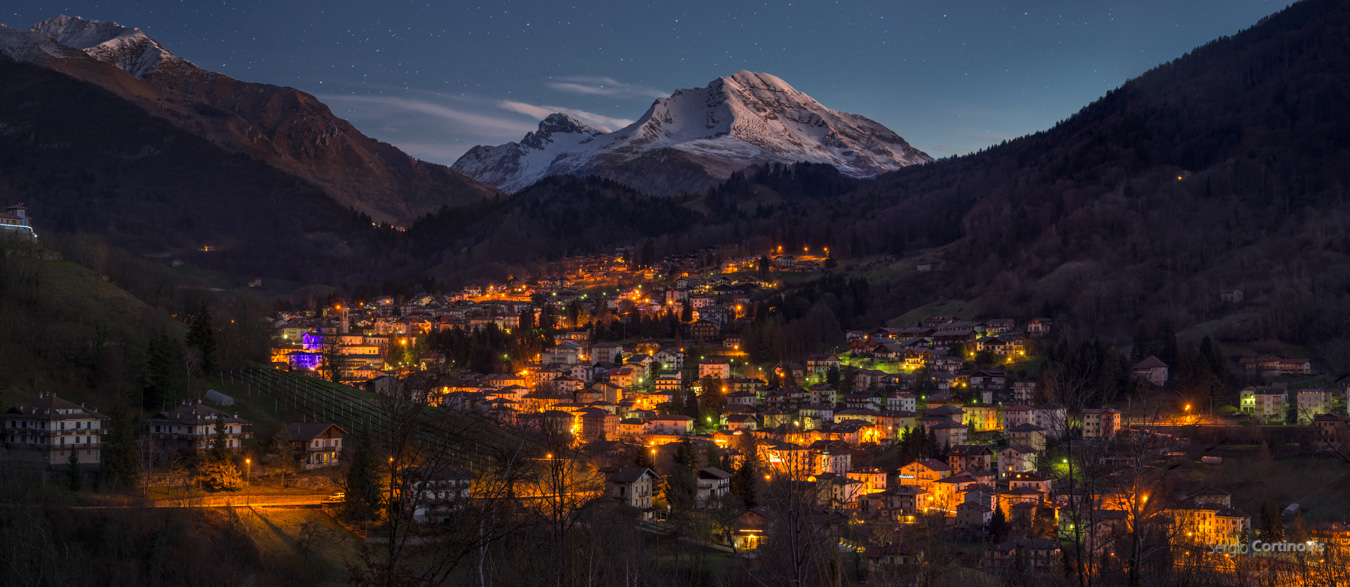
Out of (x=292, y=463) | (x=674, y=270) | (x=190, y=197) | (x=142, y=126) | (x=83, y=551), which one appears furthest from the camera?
(x=142, y=126)

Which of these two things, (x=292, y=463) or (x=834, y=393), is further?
(x=834, y=393)

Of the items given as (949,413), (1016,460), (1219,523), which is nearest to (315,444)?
(1219,523)

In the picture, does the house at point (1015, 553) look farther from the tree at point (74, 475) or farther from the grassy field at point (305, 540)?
the tree at point (74, 475)

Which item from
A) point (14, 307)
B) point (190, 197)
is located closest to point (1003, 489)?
point (14, 307)

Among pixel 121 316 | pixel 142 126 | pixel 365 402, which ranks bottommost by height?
pixel 365 402

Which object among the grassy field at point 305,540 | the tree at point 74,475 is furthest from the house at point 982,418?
the tree at point 74,475

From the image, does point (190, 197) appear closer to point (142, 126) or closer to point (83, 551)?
point (142, 126)
